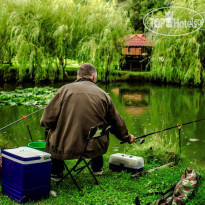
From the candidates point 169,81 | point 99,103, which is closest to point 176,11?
point 169,81

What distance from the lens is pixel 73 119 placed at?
3.48m

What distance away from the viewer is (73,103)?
137 inches

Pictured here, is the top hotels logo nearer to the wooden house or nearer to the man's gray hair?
the wooden house

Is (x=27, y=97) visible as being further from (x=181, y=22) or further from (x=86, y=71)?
(x=86, y=71)

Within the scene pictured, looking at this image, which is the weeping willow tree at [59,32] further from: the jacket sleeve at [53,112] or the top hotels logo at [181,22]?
the jacket sleeve at [53,112]

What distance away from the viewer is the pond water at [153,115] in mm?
7281

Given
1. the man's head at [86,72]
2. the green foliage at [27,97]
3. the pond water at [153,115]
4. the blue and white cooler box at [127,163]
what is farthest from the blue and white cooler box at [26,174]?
the green foliage at [27,97]

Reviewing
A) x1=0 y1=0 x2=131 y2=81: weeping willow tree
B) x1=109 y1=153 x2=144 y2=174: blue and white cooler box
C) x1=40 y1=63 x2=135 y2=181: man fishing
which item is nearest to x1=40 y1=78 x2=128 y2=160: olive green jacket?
x1=40 y1=63 x2=135 y2=181: man fishing

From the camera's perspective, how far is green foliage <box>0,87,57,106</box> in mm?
12344

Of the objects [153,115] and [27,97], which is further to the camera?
[27,97]

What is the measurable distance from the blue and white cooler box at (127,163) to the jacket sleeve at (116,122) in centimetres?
50

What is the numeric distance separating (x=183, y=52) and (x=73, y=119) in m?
14.1

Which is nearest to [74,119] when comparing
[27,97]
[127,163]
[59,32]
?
[127,163]

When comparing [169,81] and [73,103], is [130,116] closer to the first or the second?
[73,103]
